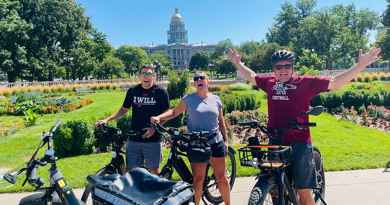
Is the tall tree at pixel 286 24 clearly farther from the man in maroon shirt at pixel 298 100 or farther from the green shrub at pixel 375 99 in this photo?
the man in maroon shirt at pixel 298 100

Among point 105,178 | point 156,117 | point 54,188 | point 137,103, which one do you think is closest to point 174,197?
point 105,178

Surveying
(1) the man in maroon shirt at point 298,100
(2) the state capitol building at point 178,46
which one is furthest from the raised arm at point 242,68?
(2) the state capitol building at point 178,46

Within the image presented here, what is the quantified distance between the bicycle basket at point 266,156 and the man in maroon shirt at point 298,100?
140mm

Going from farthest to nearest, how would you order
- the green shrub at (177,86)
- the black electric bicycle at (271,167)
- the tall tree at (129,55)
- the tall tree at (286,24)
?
the tall tree at (129,55), the tall tree at (286,24), the green shrub at (177,86), the black electric bicycle at (271,167)

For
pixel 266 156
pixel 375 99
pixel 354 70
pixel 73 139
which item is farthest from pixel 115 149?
pixel 375 99

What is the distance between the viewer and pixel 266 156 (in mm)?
4250

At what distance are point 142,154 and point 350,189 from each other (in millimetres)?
2924

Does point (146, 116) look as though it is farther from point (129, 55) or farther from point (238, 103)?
point (129, 55)

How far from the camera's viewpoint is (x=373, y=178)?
6906 millimetres

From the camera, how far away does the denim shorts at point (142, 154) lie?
5293 millimetres

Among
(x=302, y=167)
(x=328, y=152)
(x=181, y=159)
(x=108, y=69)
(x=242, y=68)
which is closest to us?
(x=302, y=167)

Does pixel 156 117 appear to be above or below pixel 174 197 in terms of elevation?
above

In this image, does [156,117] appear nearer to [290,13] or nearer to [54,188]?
[54,188]

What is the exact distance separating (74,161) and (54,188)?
4949mm
